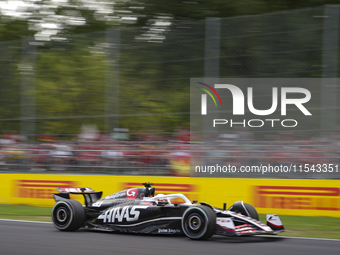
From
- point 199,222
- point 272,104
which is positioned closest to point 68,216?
point 199,222

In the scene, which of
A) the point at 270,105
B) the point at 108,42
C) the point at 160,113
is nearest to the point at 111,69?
the point at 108,42

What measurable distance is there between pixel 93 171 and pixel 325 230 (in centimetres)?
595

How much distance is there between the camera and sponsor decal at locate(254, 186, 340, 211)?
9.84 metres

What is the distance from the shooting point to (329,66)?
10.4m

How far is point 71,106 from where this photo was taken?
13.3 metres

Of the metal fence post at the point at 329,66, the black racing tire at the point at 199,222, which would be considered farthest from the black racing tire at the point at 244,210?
the metal fence post at the point at 329,66

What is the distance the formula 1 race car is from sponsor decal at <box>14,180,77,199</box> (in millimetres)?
4177

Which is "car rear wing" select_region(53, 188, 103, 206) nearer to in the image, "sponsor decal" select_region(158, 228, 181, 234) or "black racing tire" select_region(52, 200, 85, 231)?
"black racing tire" select_region(52, 200, 85, 231)

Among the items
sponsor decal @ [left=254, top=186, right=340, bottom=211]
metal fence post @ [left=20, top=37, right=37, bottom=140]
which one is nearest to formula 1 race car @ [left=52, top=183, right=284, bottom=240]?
sponsor decal @ [left=254, top=186, right=340, bottom=211]

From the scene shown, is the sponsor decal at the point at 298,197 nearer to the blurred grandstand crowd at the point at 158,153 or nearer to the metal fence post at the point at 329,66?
the blurred grandstand crowd at the point at 158,153

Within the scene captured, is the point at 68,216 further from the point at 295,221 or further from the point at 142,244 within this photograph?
the point at 295,221

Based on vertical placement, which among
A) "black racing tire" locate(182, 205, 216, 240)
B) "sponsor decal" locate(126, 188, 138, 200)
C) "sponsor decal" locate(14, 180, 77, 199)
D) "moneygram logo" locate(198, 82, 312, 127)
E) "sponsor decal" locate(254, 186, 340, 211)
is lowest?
"sponsor decal" locate(14, 180, 77, 199)

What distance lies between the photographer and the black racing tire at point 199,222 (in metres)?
6.73

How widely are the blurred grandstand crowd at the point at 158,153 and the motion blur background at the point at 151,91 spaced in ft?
0.08
